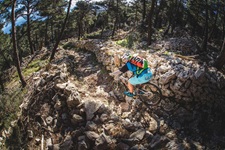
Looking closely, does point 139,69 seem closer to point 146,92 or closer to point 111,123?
point 146,92

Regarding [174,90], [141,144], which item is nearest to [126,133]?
[141,144]

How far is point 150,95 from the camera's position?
683 cm

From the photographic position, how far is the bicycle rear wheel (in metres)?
6.79

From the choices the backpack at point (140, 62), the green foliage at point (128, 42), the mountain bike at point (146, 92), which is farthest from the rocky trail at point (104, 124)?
the green foliage at point (128, 42)

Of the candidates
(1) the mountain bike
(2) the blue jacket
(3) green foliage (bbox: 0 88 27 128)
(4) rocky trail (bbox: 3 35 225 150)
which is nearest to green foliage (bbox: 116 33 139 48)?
(1) the mountain bike

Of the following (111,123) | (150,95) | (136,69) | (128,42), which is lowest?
(111,123)

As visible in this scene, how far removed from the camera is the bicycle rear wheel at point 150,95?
6793mm

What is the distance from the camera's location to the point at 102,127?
6.10 meters

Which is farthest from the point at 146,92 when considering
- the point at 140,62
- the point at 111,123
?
the point at 111,123

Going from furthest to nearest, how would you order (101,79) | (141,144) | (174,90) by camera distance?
(101,79), (174,90), (141,144)

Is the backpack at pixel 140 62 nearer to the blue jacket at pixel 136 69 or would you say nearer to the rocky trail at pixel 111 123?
the blue jacket at pixel 136 69

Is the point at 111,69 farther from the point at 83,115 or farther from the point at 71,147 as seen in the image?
the point at 71,147

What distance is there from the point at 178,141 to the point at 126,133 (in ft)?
5.70

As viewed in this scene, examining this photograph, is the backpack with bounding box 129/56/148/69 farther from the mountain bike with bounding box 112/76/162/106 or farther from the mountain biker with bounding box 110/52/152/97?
the mountain bike with bounding box 112/76/162/106
